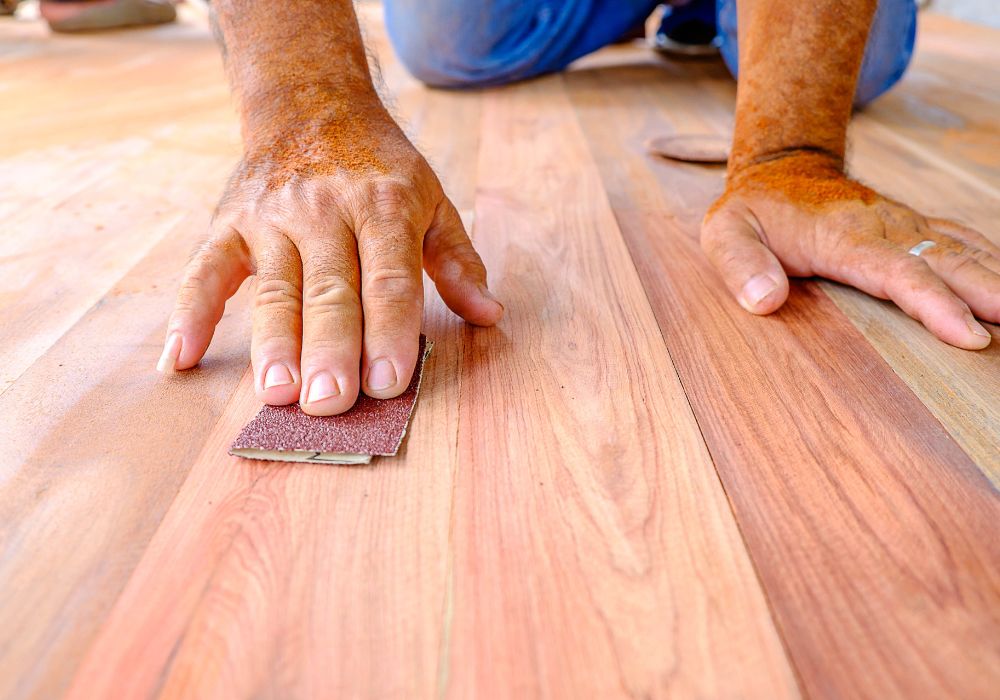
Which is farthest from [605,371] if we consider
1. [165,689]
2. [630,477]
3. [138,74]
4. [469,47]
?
[138,74]

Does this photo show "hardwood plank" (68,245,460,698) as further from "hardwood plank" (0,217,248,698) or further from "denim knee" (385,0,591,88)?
"denim knee" (385,0,591,88)

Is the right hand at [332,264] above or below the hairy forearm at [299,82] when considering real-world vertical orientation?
below

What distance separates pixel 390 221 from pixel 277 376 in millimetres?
214

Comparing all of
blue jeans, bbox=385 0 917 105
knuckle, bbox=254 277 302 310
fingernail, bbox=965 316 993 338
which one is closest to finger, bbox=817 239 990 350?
fingernail, bbox=965 316 993 338

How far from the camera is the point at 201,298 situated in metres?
0.79

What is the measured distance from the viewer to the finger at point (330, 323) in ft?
2.27

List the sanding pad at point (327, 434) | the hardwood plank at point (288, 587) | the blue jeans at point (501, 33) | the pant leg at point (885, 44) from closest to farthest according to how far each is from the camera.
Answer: the hardwood plank at point (288, 587) < the sanding pad at point (327, 434) < the pant leg at point (885, 44) < the blue jeans at point (501, 33)

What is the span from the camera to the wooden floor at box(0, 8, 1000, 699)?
48cm

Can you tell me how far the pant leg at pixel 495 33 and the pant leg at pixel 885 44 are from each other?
0.45m

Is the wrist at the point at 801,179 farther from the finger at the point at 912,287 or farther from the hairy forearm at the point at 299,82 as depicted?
the hairy forearm at the point at 299,82

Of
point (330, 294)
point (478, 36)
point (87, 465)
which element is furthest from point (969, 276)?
point (478, 36)

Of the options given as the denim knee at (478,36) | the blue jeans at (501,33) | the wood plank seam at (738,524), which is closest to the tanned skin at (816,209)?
the wood plank seam at (738,524)

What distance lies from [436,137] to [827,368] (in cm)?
122

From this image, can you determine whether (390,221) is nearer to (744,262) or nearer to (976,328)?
(744,262)
